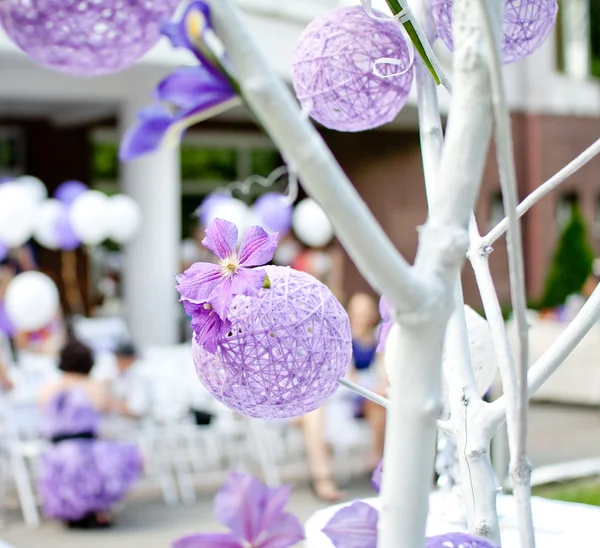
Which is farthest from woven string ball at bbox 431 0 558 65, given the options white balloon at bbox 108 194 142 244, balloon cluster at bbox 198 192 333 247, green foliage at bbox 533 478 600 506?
white balloon at bbox 108 194 142 244

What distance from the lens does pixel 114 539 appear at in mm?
5230

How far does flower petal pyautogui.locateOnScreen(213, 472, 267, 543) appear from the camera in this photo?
92 centimetres

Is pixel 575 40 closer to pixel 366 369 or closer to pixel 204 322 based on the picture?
pixel 366 369

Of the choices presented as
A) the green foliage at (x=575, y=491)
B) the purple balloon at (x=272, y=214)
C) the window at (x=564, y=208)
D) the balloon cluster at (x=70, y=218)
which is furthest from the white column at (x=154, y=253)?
the window at (x=564, y=208)

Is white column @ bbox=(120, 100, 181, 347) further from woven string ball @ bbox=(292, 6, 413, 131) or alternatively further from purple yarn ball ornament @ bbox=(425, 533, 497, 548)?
purple yarn ball ornament @ bbox=(425, 533, 497, 548)

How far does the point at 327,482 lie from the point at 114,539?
1.50 m

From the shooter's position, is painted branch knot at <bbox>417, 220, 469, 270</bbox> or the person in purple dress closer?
painted branch knot at <bbox>417, 220, 469, 270</bbox>

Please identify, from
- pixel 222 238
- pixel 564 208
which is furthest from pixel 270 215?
pixel 564 208

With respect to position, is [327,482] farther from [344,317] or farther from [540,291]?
[540,291]

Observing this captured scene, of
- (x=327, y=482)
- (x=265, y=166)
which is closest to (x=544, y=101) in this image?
(x=265, y=166)

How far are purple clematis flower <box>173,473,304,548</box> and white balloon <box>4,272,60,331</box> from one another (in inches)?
230

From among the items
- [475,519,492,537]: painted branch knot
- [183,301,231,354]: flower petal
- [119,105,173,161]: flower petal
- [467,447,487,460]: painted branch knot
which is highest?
[119,105,173,161]: flower petal

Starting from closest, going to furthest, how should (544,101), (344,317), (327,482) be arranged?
(344,317) → (327,482) → (544,101)

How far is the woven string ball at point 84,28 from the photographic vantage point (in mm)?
929
